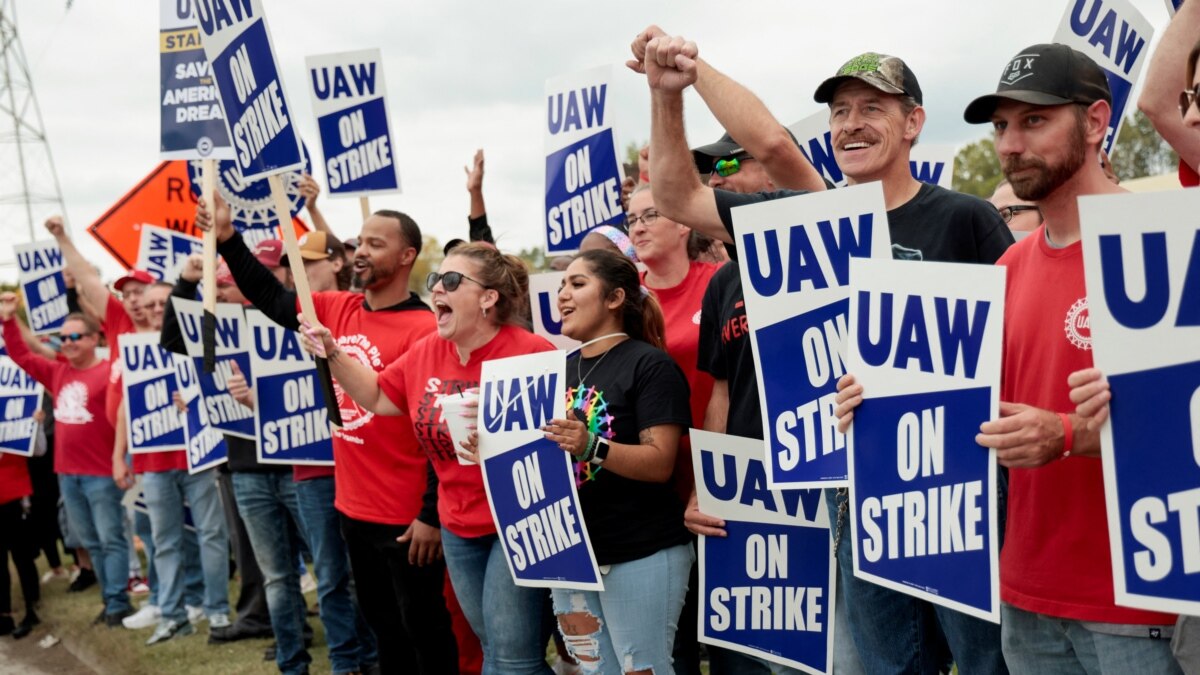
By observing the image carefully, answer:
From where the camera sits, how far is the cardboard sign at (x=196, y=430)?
8023 millimetres

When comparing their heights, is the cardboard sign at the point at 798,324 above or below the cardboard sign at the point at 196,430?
above

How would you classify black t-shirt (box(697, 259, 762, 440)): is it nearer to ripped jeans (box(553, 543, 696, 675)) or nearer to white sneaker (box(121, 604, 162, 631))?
ripped jeans (box(553, 543, 696, 675))

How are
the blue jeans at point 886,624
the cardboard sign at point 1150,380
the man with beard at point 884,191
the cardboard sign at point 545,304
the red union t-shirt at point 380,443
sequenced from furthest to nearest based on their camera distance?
the cardboard sign at point 545,304 → the red union t-shirt at point 380,443 → the blue jeans at point 886,624 → the man with beard at point 884,191 → the cardboard sign at point 1150,380

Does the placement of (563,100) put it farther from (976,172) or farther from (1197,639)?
(976,172)

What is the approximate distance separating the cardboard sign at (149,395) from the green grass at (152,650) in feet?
4.65

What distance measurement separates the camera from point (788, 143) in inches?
155

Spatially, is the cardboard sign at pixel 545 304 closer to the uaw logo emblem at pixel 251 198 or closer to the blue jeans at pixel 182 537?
the uaw logo emblem at pixel 251 198

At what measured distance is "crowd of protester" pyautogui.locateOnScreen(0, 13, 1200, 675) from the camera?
3.00m

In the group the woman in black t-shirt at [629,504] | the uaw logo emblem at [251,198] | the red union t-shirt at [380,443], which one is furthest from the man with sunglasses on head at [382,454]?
the uaw logo emblem at [251,198]

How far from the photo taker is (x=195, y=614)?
9219 millimetres

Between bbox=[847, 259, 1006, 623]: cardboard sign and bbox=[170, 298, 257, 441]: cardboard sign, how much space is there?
494cm

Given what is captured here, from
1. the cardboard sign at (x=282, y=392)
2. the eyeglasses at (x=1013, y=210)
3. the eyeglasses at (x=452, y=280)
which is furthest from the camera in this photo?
the cardboard sign at (x=282, y=392)

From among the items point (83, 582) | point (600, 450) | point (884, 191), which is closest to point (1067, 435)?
point (884, 191)

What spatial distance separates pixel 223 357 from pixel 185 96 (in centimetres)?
160
